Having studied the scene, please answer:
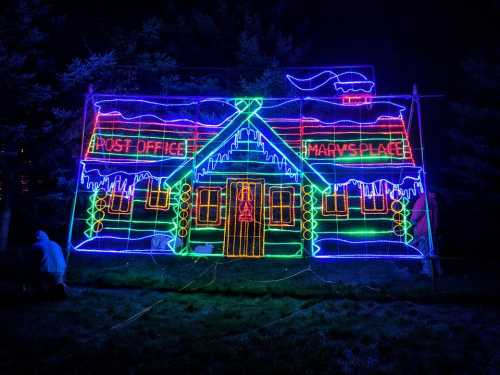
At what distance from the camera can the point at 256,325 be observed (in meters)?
5.99

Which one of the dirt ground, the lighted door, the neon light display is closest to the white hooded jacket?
the dirt ground

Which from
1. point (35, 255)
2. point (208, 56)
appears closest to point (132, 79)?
point (208, 56)

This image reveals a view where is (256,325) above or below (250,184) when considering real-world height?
below

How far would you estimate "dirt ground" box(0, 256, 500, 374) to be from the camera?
15.2ft

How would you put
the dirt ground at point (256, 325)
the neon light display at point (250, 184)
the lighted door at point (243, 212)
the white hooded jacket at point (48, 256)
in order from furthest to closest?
the lighted door at point (243, 212) → the neon light display at point (250, 184) → the white hooded jacket at point (48, 256) → the dirt ground at point (256, 325)

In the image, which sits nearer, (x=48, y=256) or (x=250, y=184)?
(x=48, y=256)

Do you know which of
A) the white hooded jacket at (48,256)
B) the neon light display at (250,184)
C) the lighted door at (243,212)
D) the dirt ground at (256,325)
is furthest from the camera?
the lighted door at (243,212)

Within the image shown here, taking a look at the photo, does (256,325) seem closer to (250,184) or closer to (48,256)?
(48,256)

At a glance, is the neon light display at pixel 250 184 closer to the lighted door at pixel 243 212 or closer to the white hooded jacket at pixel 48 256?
the lighted door at pixel 243 212

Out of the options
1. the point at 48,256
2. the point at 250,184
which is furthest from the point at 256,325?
the point at 250,184

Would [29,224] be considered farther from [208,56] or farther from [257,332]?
[257,332]

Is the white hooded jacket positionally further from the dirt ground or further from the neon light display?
the neon light display

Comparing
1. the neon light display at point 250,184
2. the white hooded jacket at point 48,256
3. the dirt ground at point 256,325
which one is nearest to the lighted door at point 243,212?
the neon light display at point 250,184

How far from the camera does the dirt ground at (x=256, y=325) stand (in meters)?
4.64
